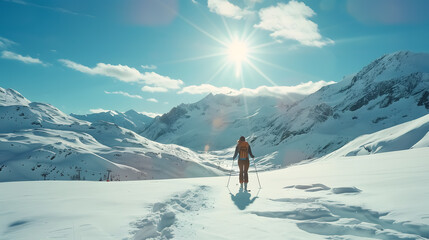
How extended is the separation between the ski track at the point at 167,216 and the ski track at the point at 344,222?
6.38 ft

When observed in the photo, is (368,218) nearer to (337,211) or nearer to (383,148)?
(337,211)

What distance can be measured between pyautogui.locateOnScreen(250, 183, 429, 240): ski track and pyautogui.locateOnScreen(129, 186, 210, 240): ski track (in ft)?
6.38

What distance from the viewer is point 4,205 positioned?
604cm

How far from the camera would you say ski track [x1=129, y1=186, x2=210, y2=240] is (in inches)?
188

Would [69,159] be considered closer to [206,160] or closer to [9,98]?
[206,160]

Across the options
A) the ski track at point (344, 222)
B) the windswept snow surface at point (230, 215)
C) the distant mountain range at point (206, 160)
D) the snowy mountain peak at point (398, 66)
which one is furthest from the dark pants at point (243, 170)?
the snowy mountain peak at point (398, 66)

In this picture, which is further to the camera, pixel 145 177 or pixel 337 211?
pixel 145 177

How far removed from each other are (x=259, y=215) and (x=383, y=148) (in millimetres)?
41200

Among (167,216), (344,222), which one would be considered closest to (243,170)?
(167,216)

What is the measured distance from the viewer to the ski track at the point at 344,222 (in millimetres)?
4199

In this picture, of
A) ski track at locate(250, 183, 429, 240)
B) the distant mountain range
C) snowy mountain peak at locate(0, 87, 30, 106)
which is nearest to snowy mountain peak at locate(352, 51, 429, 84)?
the distant mountain range

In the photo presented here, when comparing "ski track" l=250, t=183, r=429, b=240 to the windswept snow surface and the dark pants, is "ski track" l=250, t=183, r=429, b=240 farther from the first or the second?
the dark pants

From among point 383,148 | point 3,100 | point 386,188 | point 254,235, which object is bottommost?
point 254,235

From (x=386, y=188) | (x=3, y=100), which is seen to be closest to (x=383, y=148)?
(x=386, y=188)
